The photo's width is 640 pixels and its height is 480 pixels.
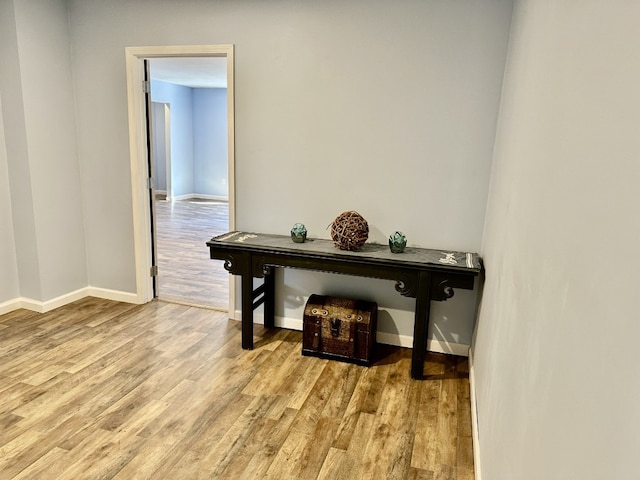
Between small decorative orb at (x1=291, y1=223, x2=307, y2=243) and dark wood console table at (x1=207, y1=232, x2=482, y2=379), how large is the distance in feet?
0.13

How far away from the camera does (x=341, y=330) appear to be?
2.98m

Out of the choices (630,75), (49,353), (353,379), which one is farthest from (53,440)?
(630,75)

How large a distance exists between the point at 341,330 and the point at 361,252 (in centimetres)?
54

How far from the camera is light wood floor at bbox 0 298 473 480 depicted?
6.63 ft

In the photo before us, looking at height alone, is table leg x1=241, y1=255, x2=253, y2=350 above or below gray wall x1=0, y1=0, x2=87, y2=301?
below

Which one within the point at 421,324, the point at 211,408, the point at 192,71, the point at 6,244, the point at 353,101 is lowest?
the point at 211,408

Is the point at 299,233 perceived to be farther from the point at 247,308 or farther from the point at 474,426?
the point at 474,426

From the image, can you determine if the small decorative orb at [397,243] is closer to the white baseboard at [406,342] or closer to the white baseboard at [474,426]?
the white baseboard at [406,342]

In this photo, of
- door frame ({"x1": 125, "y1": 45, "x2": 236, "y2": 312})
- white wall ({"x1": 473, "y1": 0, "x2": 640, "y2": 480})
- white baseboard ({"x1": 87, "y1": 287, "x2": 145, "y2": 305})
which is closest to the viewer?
white wall ({"x1": 473, "y1": 0, "x2": 640, "y2": 480})

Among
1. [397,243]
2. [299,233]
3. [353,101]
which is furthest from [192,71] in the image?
[397,243]

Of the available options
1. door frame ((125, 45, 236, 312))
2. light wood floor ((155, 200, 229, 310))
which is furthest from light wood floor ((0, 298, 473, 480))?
light wood floor ((155, 200, 229, 310))

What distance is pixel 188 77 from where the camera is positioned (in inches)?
321

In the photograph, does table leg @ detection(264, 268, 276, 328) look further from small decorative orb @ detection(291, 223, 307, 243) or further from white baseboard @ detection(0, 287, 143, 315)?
white baseboard @ detection(0, 287, 143, 315)

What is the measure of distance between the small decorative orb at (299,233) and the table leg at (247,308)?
1.26 feet
